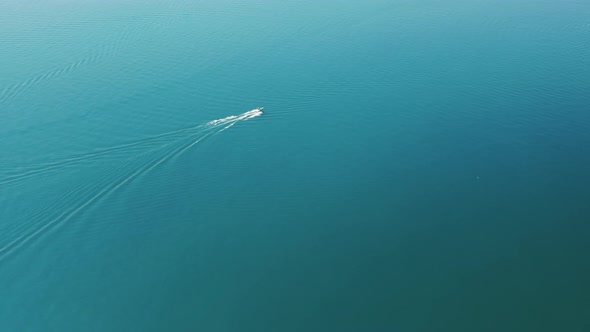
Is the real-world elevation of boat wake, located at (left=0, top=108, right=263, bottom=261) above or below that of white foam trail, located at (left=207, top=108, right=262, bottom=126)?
below

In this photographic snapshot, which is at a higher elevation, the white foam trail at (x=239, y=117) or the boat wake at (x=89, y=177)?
the white foam trail at (x=239, y=117)

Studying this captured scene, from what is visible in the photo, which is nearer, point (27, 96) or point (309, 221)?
point (309, 221)

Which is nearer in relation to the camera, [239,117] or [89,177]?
[89,177]

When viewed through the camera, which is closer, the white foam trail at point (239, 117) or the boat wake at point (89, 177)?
the boat wake at point (89, 177)

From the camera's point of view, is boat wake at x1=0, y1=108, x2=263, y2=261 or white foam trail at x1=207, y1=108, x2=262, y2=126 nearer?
boat wake at x1=0, y1=108, x2=263, y2=261

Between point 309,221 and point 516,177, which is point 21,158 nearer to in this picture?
point 309,221

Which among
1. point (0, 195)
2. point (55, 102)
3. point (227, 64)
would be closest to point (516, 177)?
point (227, 64)

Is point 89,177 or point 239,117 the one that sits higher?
point 239,117

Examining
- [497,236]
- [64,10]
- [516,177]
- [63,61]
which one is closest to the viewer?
[497,236]
